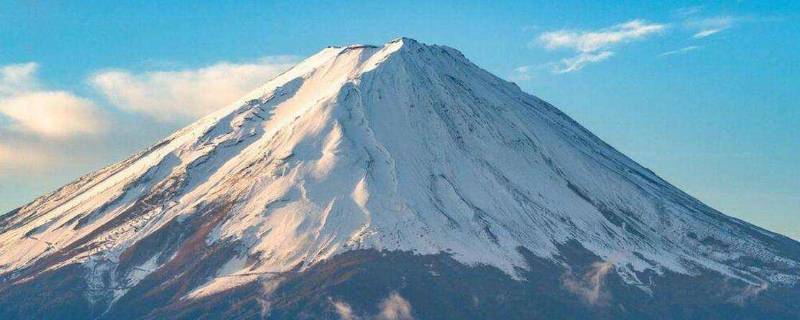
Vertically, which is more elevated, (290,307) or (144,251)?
(144,251)

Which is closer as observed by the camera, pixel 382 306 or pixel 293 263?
pixel 382 306

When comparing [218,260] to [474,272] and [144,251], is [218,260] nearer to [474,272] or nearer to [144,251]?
[144,251]

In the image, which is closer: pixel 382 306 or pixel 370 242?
pixel 382 306

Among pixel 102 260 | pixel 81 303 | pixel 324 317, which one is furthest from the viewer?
pixel 102 260

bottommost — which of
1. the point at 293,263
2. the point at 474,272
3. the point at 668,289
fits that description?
the point at 668,289

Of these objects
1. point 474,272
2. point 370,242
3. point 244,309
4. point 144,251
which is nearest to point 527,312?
point 474,272

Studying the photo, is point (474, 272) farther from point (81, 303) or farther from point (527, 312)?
point (81, 303)

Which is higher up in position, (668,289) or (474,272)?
(474,272)

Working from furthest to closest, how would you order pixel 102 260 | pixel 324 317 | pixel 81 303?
pixel 102 260 → pixel 81 303 → pixel 324 317

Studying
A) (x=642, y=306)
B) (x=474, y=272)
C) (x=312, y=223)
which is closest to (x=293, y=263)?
(x=312, y=223)
